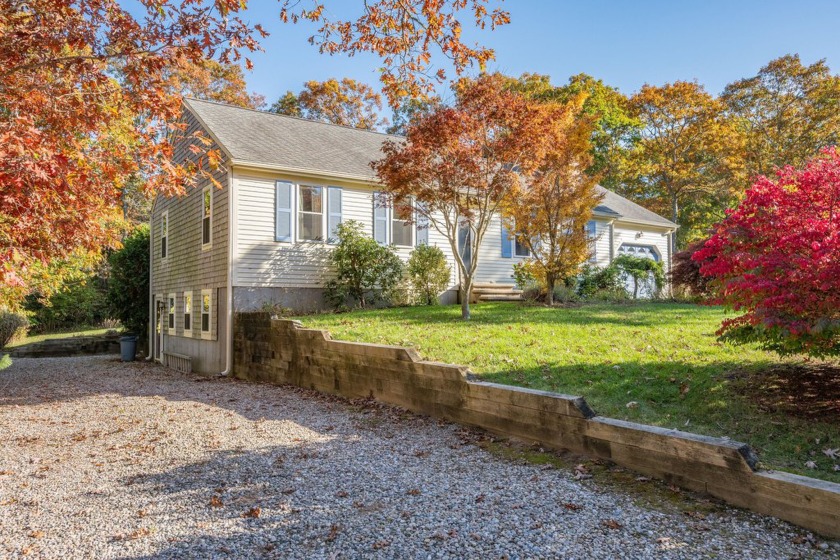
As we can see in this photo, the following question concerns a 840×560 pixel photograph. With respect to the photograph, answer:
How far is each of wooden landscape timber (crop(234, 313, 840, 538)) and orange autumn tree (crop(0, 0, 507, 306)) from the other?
140 inches

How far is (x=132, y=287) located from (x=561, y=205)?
15.0m

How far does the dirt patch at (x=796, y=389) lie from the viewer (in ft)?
17.2

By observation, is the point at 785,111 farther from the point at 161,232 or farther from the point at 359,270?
the point at 161,232

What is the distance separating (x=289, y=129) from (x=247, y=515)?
1415 cm

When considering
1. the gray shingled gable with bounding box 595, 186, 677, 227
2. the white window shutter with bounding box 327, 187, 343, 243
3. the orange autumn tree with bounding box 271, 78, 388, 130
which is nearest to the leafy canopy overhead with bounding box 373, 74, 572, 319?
the white window shutter with bounding box 327, 187, 343, 243

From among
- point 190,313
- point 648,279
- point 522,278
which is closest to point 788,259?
point 522,278

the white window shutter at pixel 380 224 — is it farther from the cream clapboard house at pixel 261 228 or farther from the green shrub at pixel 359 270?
the green shrub at pixel 359 270

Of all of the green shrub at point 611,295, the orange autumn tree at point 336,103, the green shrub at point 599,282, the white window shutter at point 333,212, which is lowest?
the green shrub at point 611,295

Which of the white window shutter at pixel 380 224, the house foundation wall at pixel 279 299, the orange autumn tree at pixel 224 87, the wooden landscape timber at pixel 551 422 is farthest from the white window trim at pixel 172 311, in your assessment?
the orange autumn tree at pixel 224 87

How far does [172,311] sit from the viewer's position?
17188mm

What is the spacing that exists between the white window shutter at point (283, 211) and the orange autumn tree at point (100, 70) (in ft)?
22.0

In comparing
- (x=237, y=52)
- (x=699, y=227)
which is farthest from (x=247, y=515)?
(x=699, y=227)

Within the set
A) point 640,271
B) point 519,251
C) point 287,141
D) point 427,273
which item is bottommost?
point 427,273

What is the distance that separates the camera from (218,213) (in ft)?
44.8
